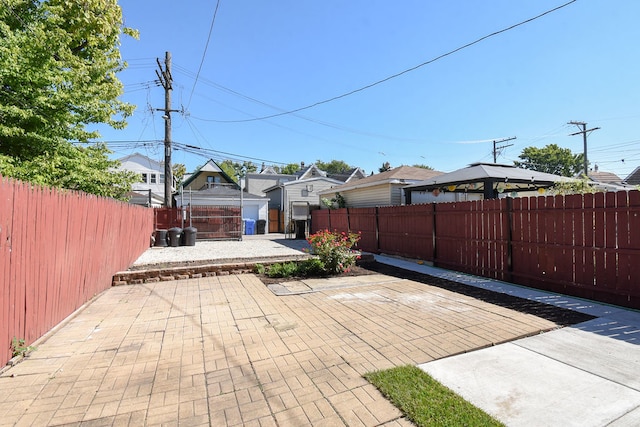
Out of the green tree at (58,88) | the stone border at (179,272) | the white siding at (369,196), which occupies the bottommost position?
the stone border at (179,272)

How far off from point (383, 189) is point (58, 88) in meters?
12.4

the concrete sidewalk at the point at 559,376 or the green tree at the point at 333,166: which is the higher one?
the green tree at the point at 333,166

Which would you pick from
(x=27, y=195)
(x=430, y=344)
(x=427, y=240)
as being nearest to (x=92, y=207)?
(x=27, y=195)

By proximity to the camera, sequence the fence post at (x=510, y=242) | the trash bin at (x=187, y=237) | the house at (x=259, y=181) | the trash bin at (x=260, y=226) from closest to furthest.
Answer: the fence post at (x=510, y=242) < the trash bin at (x=187, y=237) < the trash bin at (x=260, y=226) < the house at (x=259, y=181)

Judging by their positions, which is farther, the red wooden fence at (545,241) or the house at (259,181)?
the house at (259,181)

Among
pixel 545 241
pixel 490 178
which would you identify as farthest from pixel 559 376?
pixel 490 178

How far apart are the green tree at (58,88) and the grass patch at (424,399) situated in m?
8.25

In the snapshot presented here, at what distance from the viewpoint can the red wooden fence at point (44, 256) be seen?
9.40 feet

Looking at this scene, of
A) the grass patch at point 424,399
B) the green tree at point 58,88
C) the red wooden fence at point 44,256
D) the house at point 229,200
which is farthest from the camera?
the house at point 229,200

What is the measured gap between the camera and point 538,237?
5.78 meters

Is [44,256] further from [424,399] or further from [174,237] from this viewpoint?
[174,237]

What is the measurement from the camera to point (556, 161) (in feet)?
137

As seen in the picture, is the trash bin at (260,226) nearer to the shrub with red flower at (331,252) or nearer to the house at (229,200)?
the house at (229,200)

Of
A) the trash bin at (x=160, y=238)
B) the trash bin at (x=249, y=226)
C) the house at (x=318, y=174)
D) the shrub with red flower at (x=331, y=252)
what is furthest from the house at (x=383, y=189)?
the house at (x=318, y=174)
